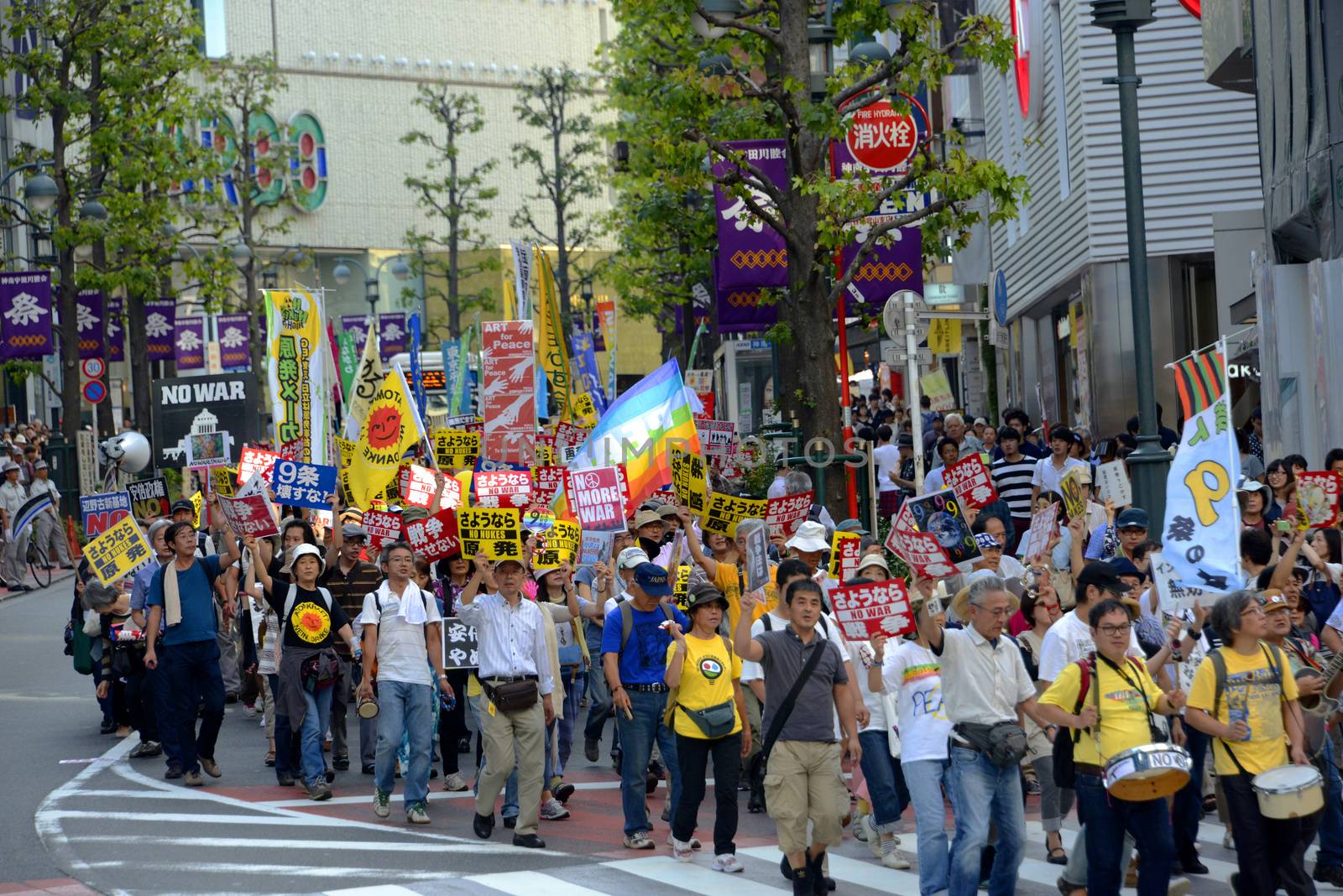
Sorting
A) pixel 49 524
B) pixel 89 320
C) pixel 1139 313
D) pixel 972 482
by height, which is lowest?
pixel 49 524

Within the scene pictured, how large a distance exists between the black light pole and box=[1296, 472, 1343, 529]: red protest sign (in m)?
2.30

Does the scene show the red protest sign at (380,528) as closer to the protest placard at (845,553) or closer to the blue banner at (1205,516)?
the protest placard at (845,553)

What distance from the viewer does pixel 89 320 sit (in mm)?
37156

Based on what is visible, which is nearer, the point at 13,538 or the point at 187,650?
the point at 187,650

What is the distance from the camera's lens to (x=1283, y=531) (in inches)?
464

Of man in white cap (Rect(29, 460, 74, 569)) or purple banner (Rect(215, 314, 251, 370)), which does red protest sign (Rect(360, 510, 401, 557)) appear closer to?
man in white cap (Rect(29, 460, 74, 569))

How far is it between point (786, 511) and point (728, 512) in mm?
758

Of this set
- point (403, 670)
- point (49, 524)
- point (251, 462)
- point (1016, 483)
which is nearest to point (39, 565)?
point (49, 524)

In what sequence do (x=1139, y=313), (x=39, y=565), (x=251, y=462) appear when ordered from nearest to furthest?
(x=1139, y=313), (x=251, y=462), (x=39, y=565)

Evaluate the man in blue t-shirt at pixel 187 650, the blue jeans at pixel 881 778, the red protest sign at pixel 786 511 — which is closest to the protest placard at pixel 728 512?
the red protest sign at pixel 786 511

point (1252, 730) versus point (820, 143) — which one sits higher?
point (820, 143)

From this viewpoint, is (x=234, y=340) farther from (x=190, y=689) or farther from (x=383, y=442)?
(x=190, y=689)

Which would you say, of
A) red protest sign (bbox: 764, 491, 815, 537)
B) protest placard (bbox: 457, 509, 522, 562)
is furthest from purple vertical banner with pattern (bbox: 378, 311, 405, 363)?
protest placard (bbox: 457, 509, 522, 562)

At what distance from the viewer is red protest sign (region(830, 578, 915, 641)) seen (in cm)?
948
